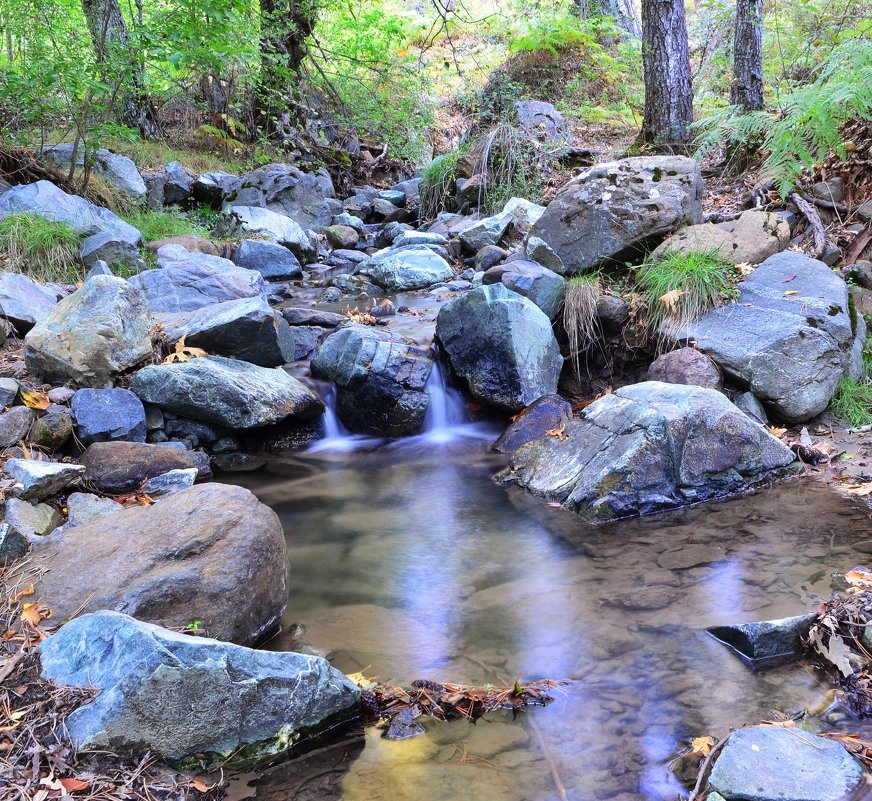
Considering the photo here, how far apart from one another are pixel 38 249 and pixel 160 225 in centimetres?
249

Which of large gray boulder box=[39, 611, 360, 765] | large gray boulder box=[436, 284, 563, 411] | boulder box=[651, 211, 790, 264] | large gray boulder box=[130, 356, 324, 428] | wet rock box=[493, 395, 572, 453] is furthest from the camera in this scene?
boulder box=[651, 211, 790, 264]

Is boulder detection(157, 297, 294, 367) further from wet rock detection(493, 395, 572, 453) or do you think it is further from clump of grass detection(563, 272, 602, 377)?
clump of grass detection(563, 272, 602, 377)

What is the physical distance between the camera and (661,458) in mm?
4629

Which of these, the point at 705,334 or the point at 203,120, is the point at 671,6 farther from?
the point at 203,120

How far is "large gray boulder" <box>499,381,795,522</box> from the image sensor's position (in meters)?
4.55

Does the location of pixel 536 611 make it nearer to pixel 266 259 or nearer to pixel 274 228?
pixel 266 259

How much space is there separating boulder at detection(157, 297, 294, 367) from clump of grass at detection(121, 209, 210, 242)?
3.23 meters

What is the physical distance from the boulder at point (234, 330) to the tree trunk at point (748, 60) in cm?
601

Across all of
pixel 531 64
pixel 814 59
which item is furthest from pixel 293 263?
pixel 814 59

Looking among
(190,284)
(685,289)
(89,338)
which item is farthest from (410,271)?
(89,338)

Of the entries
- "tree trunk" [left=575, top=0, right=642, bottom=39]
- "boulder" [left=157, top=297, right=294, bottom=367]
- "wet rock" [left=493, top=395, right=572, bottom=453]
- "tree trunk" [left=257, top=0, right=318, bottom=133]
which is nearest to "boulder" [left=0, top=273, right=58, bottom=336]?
"boulder" [left=157, top=297, right=294, bottom=367]

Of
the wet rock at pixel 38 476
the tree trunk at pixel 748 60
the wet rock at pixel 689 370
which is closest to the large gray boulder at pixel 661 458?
the wet rock at pixel 689 370

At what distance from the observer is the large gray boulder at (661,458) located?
4547mm

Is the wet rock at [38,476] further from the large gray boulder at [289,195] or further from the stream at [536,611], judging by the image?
the large gray boulder at [289,195]
